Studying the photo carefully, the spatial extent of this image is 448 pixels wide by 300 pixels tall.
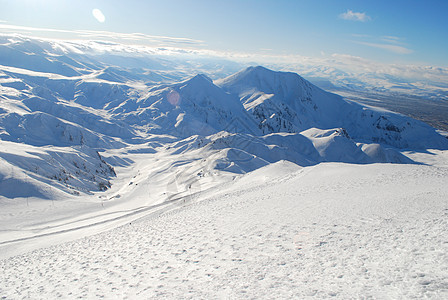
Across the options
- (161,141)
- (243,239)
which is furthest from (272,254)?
(161,141)

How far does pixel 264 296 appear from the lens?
9.52 metres

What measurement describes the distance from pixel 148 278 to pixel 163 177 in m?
57.1

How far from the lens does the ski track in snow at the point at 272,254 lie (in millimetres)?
9797

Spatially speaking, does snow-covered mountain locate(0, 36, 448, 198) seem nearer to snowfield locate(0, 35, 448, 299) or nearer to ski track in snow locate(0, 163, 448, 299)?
snowfield locate(0, 35, 448, 299)

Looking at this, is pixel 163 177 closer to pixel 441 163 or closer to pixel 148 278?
pixel 148 278

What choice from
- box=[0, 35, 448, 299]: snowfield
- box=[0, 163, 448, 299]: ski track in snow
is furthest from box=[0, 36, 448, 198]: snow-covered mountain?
box=[0, 163, 448, 299]: ski track in snow

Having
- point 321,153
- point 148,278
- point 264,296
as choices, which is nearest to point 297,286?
point 264,296

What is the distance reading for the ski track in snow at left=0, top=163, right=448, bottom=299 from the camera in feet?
32.1

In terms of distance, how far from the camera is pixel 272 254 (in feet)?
42.9

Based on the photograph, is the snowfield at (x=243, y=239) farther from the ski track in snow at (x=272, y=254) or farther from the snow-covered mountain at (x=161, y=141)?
the snow-covered mountain at (x=161, y=141)

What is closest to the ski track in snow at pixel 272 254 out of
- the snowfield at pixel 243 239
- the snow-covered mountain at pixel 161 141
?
the snowfield at pixel 243 239

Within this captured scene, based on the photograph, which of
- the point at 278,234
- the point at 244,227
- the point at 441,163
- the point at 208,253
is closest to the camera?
the point at 208,253

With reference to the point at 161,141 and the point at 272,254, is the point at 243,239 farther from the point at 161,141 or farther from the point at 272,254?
the point at 161,141

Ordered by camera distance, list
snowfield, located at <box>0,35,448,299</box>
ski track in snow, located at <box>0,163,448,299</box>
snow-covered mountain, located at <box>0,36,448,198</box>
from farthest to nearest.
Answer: snow-covered mountain, located at <box>0,36,448,198</box>
snowfield, located at <box>0,35,448,299</box>
ski track in snow, located at <box>0,163,448,299</box>
